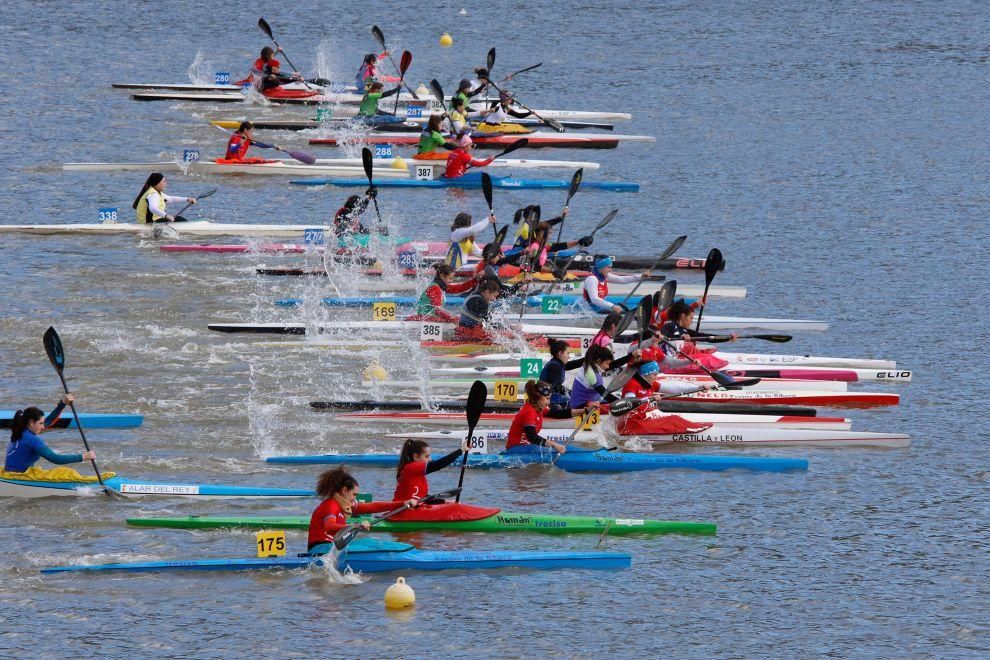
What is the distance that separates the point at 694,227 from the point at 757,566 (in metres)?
16.0

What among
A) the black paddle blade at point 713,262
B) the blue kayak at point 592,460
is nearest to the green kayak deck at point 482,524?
the blue kayak at point 592,460

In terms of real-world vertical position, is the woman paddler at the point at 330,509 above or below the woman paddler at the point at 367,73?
below

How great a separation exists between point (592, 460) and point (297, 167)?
17777 millimetres

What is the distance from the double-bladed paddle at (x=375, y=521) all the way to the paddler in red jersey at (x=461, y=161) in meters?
18.0

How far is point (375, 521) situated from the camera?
15078 millimetres

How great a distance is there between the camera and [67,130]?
3922 centimetres

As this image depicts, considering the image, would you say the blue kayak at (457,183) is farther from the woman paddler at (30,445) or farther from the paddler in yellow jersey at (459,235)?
the woman paddler at (30,445)

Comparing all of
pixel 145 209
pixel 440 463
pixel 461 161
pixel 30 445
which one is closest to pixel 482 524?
pixel 440 463

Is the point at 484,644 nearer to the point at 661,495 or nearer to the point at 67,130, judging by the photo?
the point at 661,495

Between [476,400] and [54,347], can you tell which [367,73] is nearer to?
[54,347]

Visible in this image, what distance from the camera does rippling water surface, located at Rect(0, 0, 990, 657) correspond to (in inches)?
566

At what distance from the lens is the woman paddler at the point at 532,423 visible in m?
17.6

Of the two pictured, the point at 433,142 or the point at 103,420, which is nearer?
the point at 103,420

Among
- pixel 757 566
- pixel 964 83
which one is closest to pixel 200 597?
pixel 757 566
